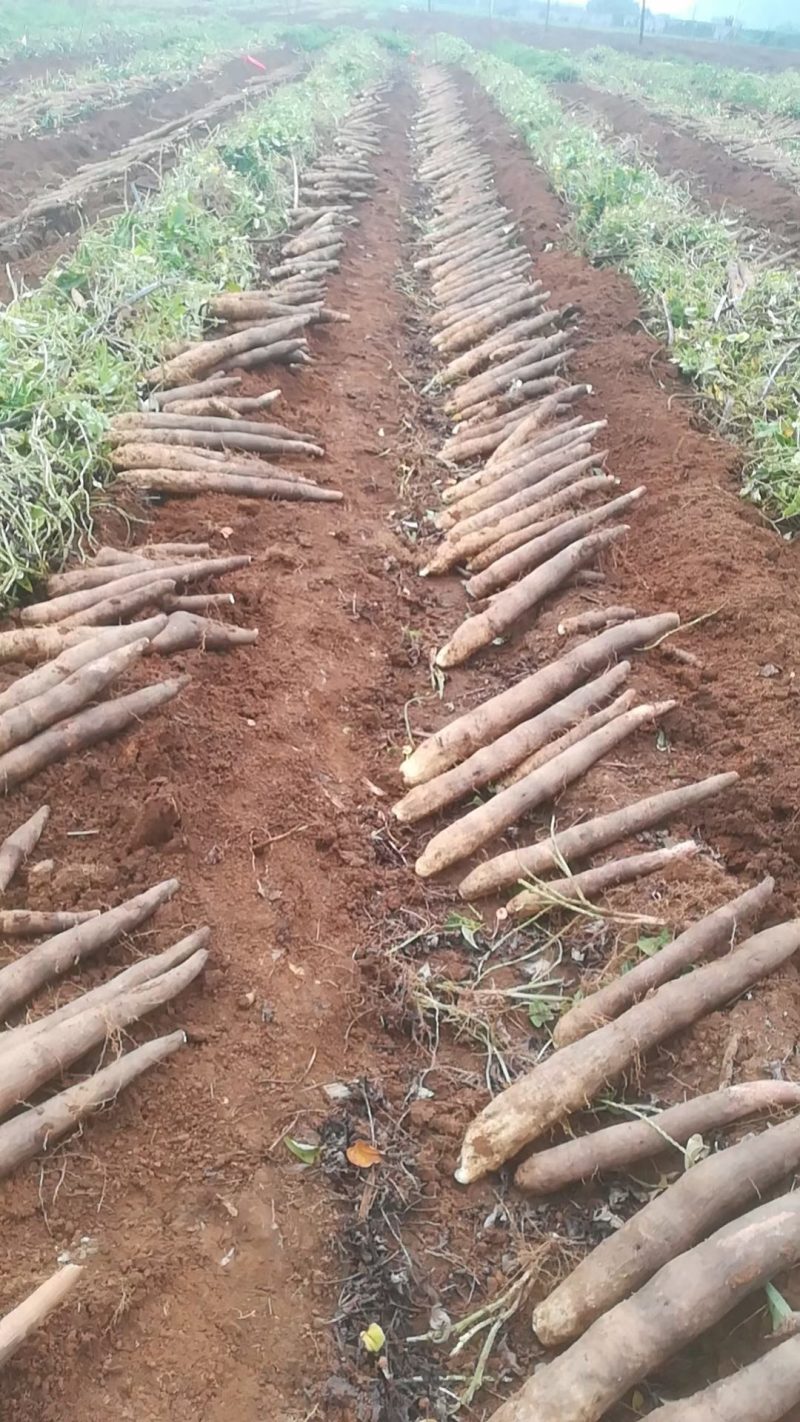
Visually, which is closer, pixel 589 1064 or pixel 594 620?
pixel 589 1064

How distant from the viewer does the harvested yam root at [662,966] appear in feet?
11.1

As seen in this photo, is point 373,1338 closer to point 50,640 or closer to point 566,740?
point 566,740

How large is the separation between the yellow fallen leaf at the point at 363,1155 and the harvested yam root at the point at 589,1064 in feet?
0.89

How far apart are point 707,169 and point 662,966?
52.8ft

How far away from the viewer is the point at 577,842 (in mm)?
4020

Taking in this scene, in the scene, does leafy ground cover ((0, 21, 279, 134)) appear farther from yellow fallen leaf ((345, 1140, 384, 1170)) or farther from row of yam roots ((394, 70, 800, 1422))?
yellow fallen leaf ((345, 1140, 384, 1170))

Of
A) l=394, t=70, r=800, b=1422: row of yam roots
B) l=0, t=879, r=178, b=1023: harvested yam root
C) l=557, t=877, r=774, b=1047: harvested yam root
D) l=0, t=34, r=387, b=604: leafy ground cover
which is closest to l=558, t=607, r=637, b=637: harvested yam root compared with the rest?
l=394, t=70, r=800, b=1422: row of yam roots

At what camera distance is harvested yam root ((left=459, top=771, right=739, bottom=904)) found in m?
3.99

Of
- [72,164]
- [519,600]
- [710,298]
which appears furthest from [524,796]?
[72,164]

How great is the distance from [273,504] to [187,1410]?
15.5 feet

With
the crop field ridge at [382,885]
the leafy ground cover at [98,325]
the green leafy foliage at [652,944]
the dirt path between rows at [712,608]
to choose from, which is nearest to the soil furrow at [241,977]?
the crop field ridge at [382,885]

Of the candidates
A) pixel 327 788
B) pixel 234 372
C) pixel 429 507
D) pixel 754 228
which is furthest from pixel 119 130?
pixel 327 788

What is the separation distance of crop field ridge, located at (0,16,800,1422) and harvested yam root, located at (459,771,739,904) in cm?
2

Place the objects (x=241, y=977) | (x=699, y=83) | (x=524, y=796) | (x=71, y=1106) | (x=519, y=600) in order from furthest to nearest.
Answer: (x=699, y=83), (x=519, y=600), (x=524, y=796), (x=241, y=977), (x=71, y=1106)
